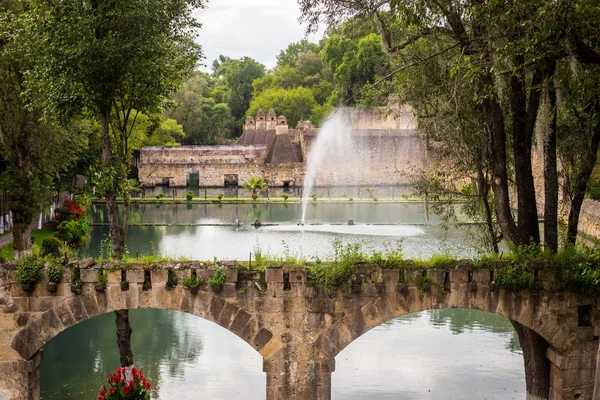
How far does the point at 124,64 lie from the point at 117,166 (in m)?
2.29

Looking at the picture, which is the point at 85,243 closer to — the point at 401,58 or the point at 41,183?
the point at 41,183

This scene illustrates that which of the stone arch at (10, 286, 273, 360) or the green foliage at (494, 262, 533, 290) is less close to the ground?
the green foliage at (494, 262, 533, 290)

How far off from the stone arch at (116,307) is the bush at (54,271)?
0.31 metres

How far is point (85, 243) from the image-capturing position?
1107 inches

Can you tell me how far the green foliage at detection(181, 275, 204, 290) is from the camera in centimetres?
1038

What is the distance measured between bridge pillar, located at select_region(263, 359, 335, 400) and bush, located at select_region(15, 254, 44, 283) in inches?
145

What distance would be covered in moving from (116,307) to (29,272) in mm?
1358

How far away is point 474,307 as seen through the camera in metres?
10.5

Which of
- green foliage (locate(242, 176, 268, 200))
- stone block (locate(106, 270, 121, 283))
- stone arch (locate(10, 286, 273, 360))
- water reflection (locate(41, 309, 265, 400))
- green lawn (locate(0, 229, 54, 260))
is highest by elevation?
green foliage (locate(242, 176, 268, 200))

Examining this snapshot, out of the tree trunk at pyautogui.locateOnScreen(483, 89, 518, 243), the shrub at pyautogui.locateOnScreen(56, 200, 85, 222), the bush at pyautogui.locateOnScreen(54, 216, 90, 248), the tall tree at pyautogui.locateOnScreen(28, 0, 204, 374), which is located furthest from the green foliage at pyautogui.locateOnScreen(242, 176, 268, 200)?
the tree trunk at pyautogui.locateOnScreen(483, 89, 518, 243)

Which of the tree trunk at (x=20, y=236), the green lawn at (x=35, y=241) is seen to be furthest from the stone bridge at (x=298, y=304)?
the tree trunk at (x=20, y=236)

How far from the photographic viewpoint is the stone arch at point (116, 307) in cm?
1045

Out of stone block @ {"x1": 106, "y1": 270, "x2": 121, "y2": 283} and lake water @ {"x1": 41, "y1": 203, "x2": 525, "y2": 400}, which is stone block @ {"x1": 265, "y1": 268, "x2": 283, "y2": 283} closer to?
lake water @ {"x1": 41, "y1": 203, "x2": 525, "y2": 400}

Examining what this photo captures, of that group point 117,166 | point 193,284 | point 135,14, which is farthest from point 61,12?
point 193,284
